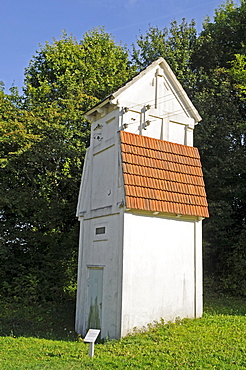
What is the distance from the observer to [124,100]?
12156 millimetres

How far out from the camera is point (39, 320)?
14867mm

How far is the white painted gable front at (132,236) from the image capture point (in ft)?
35.8

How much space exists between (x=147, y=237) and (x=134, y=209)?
0.96 m

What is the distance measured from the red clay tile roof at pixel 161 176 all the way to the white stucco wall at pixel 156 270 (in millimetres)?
506

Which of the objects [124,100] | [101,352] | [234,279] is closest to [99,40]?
[124,100]

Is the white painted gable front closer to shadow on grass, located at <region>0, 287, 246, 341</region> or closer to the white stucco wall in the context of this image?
the white stucco wall

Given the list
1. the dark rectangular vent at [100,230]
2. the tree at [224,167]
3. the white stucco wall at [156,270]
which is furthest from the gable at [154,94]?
the tree at [224,167]

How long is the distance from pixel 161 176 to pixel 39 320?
7708 mm

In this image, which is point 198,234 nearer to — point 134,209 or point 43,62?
point 134,209

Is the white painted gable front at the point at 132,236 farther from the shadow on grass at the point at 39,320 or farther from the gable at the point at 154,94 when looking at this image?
the shadow on grass at the point at 39,320

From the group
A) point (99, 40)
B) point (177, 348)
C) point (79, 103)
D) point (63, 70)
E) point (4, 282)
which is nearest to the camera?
point (177, 348)

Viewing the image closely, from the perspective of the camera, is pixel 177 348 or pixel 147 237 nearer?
pixel 177 348

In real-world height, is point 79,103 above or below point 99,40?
below

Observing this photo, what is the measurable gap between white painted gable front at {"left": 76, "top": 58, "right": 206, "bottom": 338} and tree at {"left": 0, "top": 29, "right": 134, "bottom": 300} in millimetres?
5690
